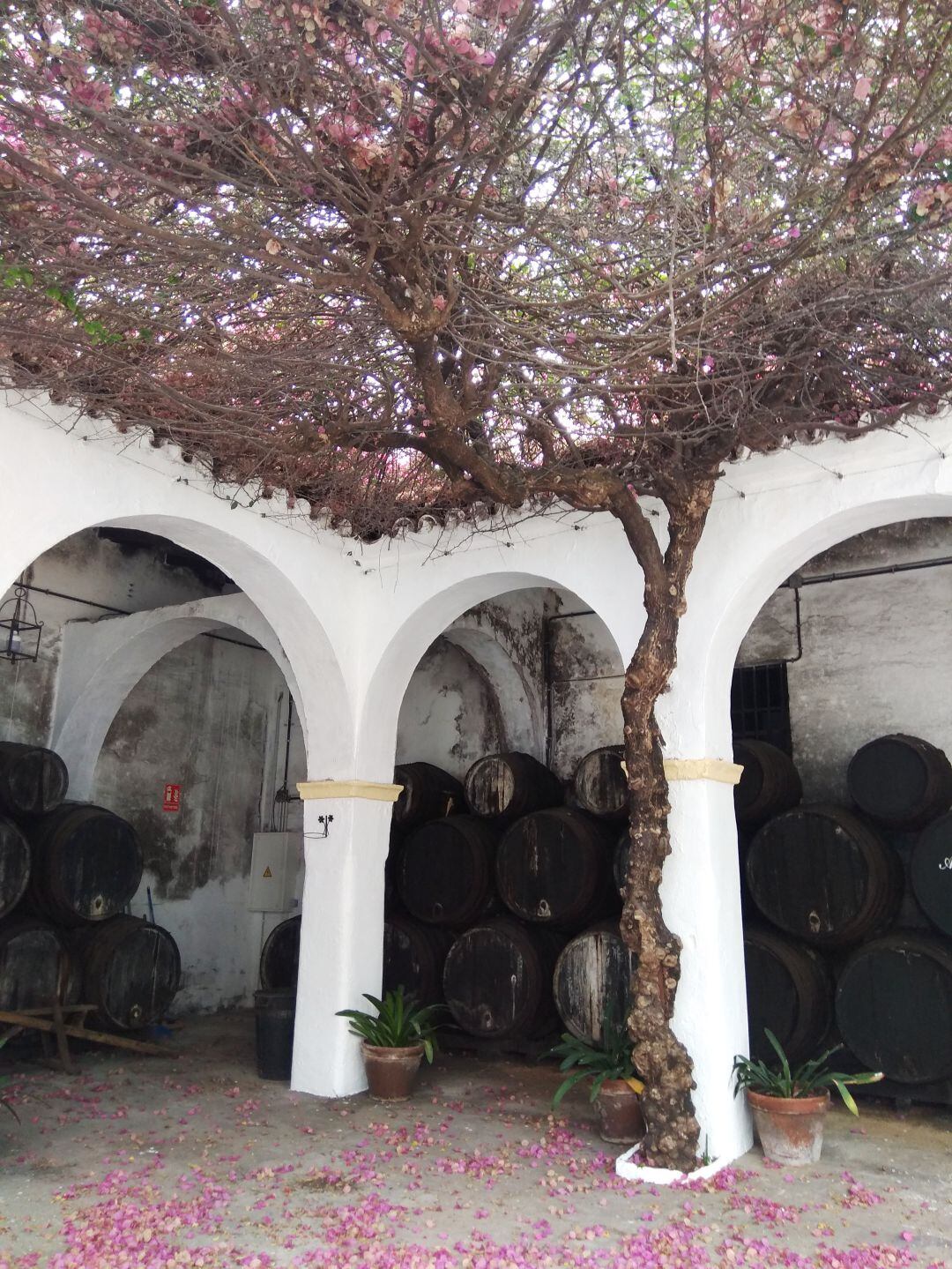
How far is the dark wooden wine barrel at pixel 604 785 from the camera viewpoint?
6.55 m

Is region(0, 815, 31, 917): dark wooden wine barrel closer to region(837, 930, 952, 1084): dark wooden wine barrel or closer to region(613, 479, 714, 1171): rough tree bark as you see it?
region(613, 479, 714, 1171): rough tree bark

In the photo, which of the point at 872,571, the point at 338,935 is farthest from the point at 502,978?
the point at 872,571

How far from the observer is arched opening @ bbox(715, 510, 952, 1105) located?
5.23 meters

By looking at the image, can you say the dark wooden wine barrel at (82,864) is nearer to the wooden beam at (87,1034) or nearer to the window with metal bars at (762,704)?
the wooden beam at (87,1034)

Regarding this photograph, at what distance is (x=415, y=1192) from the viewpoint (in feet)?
14.4

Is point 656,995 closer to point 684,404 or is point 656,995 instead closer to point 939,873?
point 939,873

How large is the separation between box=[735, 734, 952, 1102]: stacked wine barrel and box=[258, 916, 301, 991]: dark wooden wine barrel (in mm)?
3619

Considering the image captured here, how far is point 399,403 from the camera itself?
5.05 meters

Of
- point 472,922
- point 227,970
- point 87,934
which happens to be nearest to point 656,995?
point 472,922

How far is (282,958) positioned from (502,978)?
86.3 inches

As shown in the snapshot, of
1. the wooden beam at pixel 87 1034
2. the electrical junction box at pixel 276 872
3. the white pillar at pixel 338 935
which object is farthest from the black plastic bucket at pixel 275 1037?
the electrical junction box at pixel 276 872

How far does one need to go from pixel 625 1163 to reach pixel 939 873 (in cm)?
226

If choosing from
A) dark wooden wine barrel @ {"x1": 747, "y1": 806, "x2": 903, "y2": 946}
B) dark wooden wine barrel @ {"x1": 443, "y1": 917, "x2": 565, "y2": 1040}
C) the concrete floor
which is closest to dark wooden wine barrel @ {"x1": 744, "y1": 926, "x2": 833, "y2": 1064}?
dark wooden wine barrel @ {"x1": 747, "y1": 806, "x2": 903, "y2": 946}

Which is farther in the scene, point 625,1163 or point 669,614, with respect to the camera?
point 669,614
